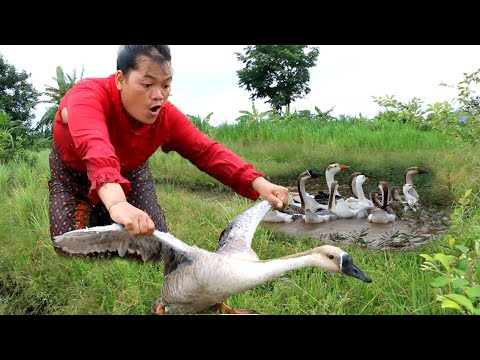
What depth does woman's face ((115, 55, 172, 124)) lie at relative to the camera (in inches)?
43.5

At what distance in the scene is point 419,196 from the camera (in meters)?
1.91

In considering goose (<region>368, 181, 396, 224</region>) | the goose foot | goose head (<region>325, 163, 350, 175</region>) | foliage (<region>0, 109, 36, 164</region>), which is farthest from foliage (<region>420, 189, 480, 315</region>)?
foliage (<region>0, 109, 36, 164</region>)

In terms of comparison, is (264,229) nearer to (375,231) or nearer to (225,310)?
(375,231)

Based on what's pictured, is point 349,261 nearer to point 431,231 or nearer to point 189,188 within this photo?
point 431,231

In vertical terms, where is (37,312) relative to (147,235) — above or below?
below

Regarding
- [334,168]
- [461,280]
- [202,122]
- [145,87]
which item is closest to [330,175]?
[334,168]

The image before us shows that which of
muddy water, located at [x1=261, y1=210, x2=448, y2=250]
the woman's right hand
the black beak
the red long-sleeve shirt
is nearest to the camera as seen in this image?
the woman's right hand

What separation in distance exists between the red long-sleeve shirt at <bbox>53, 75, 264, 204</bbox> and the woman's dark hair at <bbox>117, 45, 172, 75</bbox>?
0.37 ft

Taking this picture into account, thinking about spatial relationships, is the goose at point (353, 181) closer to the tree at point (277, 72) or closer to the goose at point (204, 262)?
the tree at point (277, 72)

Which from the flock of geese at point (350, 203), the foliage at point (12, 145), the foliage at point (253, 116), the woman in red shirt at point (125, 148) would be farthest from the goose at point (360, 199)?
the foliage at point (12, 145)

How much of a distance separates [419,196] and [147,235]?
119 centimetres

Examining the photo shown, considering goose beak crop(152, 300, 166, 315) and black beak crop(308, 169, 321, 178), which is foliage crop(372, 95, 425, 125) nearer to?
black beak crop(308, 169, 321, 178)
